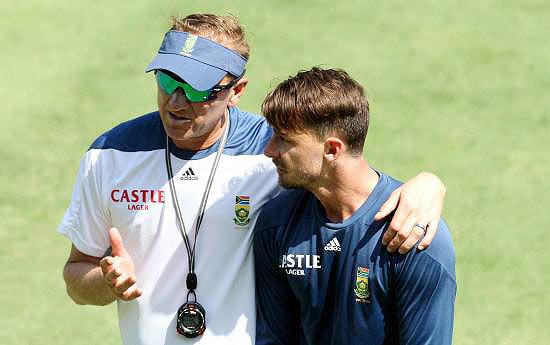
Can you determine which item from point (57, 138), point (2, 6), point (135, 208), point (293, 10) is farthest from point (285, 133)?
point (2, 6)

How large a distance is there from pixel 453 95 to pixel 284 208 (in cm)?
426

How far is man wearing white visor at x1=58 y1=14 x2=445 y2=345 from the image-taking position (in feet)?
15.7

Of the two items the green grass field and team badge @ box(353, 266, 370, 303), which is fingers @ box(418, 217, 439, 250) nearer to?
team badge @ box(353, 266, 370, 303)

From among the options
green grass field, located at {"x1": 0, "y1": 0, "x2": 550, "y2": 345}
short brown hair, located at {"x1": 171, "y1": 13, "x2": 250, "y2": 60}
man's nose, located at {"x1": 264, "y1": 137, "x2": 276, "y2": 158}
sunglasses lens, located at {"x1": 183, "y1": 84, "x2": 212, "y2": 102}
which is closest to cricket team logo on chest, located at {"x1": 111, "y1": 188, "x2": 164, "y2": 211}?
sunglasses lens, located at {"x1": 183, "y1": 84, "x2": 212, "y2": 102}

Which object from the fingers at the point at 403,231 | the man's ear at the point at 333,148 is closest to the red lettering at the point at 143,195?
the man's ear at the point at 333,148

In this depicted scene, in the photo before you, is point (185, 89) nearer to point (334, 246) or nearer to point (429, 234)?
point (334, 246)

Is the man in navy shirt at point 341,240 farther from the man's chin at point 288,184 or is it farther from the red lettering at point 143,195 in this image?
the red lettering at point 143,195

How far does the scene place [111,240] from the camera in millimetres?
4684

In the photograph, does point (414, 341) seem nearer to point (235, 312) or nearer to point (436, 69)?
point (235, 312)

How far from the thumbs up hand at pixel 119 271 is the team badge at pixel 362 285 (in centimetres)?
91

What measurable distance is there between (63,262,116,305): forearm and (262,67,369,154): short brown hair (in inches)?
41.4

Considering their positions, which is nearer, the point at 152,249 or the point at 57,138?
the point at 152,249

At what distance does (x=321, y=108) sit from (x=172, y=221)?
2.73 feet

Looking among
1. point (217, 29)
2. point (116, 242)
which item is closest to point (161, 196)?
point (116, 242)
